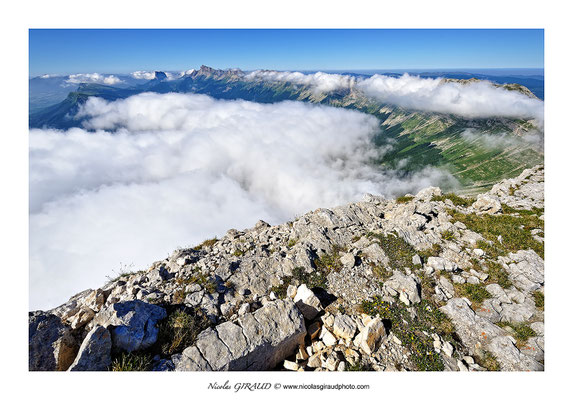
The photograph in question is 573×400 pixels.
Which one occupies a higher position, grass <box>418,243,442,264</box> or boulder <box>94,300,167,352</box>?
grass <box>418,243,442,264</box>

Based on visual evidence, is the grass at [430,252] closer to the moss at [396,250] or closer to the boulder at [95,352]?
the moss at [396,250]

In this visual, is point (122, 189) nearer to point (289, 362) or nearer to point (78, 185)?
point (78, 185)

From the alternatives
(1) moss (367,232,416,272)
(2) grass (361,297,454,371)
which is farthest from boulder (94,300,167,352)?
(1) moss (367,232,416,272)

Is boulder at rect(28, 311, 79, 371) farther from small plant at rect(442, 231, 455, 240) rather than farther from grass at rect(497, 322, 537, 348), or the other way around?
small plant at rect(442, 231, 455, 240)

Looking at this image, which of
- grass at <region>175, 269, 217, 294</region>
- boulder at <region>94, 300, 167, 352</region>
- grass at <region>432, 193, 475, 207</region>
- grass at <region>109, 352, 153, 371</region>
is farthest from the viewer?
grass at <region>432, 193, 475, 207</region>

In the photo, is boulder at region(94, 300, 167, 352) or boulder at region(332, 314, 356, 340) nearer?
boulder at region(94, 300, 167, 352)

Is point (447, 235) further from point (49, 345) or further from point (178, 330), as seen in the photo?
point (49, 345)
